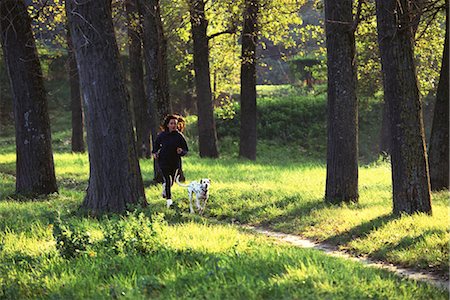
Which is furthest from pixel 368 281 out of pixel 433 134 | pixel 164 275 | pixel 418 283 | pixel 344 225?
pixel 433 134

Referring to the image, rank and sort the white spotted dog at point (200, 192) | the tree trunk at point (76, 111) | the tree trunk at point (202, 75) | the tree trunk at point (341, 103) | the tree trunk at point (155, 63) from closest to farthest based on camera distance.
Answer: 1. the tree trunk at point (341, 103)
2. the white spotted dog at point (200, 192)
3. the tree trunk at point (155, 63)
4. the tree trunk at point (202, 75)
5. the tree trunk at point (76, 111)

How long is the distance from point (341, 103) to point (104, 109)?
4.75 m

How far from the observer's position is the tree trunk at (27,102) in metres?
12.4

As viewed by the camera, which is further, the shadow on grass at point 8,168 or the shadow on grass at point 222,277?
the shadow on grass at point 8,168

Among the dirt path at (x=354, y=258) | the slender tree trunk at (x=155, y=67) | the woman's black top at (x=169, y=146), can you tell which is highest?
the slender tree trunk at (x=155, y=67)

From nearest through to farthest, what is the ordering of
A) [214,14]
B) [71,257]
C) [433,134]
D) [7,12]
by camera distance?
[71,257] → [7,12] → [433,134] → [214,14]

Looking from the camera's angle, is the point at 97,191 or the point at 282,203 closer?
the point at 97,191

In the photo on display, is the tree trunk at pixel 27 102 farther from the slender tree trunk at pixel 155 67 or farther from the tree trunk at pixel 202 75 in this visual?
the tree trunk at pixel 202 75

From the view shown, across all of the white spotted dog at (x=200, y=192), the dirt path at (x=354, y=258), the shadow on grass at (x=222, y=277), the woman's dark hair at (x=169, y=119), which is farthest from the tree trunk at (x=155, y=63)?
the shadow on grass at (x=222, y=277)

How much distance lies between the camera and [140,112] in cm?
2152

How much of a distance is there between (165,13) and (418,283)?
1782 cm

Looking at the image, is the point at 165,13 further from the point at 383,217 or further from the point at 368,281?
the point at 368,281

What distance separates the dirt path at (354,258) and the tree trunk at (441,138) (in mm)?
5068

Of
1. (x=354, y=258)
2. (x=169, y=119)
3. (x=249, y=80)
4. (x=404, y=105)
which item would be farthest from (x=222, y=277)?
(x=249, y=80)
